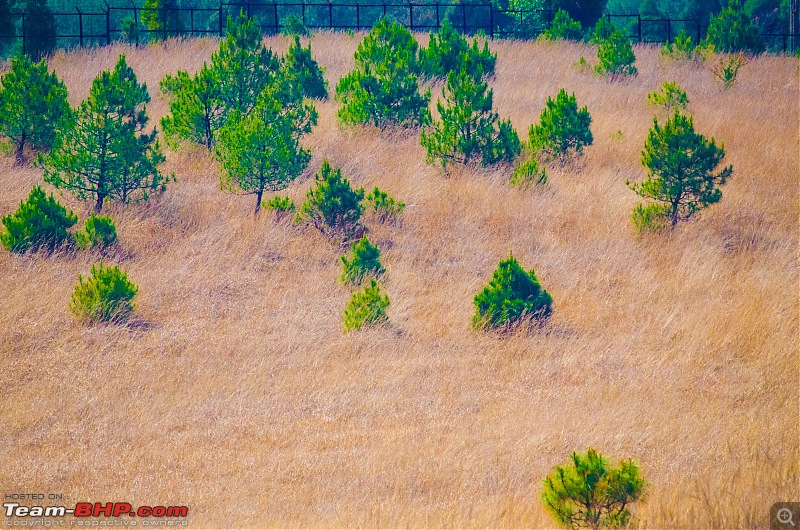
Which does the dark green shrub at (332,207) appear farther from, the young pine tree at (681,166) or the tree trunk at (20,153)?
the tree trunk at (20,153)

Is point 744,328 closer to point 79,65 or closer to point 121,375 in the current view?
point 121,375

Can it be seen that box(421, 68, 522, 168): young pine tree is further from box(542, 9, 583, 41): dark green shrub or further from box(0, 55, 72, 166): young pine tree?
box(542, 9, 583, 41): dark green shrub

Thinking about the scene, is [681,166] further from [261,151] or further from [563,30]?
[563,30]

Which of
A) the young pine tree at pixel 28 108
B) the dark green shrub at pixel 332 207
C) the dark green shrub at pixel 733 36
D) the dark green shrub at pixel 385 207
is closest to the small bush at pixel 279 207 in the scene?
the dark green shrub at pixel 332 207

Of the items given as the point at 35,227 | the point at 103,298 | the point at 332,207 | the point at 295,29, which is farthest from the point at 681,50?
the point at 103,298

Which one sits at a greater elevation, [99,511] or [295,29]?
[295,29]

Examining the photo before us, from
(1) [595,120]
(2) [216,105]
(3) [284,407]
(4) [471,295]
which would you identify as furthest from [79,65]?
(3) [284,407]

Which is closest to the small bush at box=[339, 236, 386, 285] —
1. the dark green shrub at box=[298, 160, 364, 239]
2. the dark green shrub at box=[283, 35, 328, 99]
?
the dark green shrub at box=[298, 160, 364, 239]
